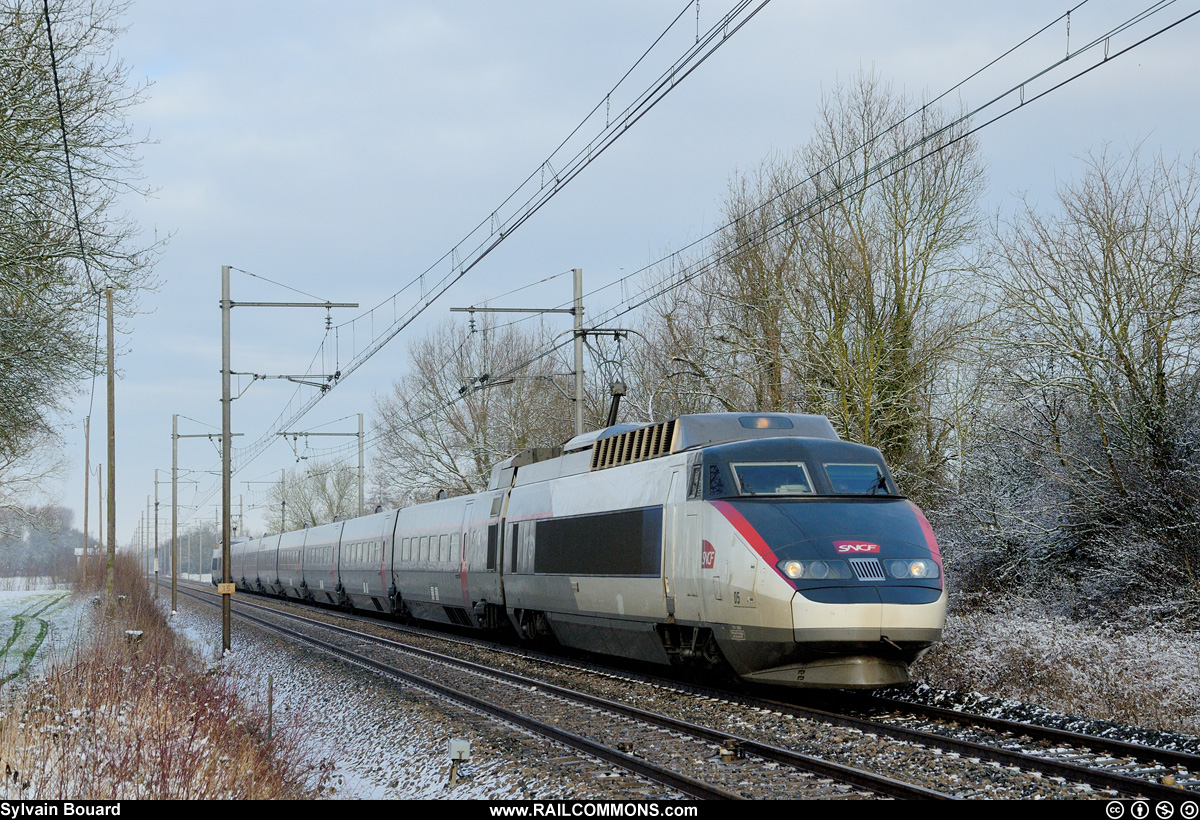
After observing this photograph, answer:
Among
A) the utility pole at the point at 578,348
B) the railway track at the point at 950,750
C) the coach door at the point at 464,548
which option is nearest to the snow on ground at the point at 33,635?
the coach door at the point at 464,548

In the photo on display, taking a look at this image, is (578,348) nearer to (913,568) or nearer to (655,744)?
(913,568)

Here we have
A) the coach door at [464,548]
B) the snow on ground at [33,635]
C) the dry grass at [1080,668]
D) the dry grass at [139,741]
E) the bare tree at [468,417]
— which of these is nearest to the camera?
the dry grass at [139,741]

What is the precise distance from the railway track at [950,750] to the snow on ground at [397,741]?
3.91 ft

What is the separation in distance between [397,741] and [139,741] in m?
3.57

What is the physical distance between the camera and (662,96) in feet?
39.8

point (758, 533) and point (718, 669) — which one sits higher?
point (758, 533)

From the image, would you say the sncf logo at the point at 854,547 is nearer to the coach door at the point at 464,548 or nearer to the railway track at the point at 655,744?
the railway track at the point at 655,744

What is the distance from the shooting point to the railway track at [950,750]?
26.6ft

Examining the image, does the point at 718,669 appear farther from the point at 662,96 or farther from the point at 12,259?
the point at 12,259

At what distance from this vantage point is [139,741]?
8.30 m

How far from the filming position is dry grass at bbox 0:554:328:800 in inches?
311

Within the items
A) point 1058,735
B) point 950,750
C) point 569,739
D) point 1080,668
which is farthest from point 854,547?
point 569,739

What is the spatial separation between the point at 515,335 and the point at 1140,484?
31898mm

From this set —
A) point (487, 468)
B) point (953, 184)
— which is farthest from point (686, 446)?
point (487, 468)
